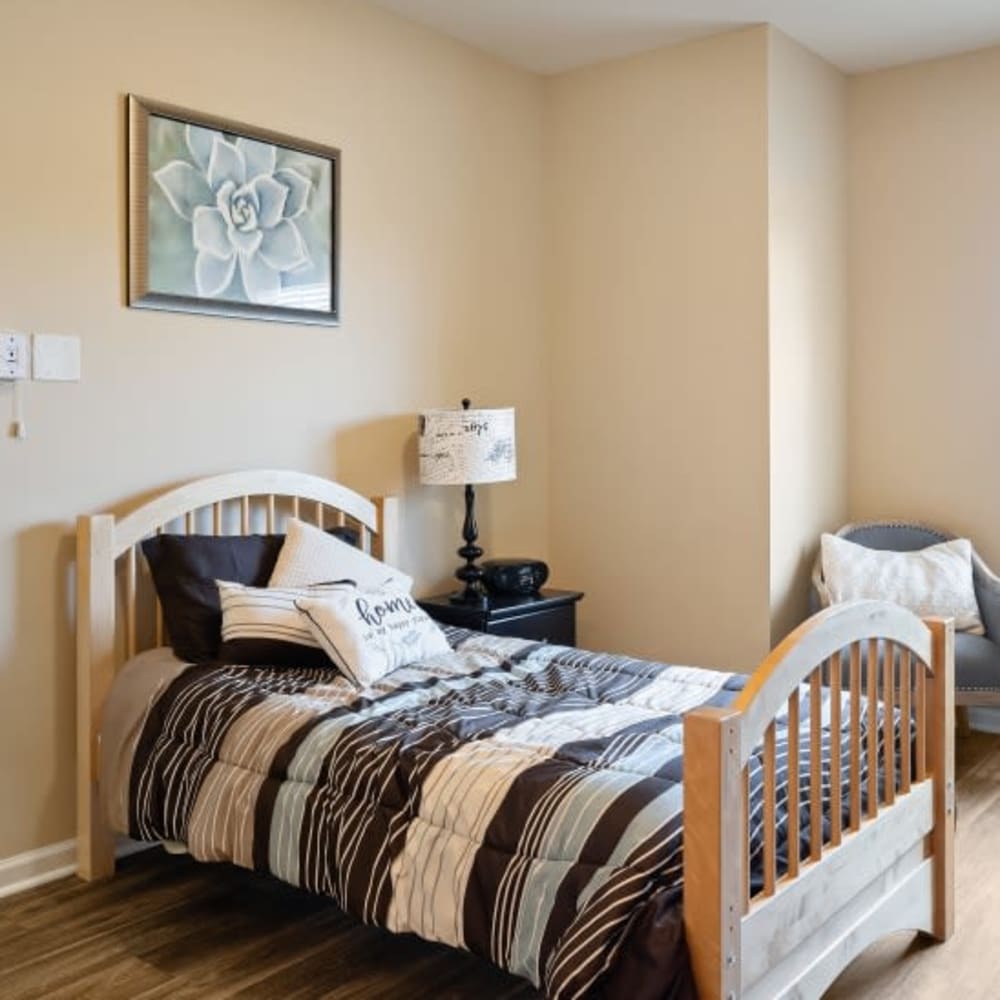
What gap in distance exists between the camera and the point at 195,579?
292 centimetres

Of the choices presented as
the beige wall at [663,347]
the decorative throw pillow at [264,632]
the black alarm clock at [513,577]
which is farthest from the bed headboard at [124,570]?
the beige wall at [663,347]

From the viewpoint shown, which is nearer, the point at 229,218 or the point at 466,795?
the point at 466,795

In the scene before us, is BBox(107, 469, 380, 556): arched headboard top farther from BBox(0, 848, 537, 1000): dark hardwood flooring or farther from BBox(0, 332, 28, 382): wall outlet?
BBox(0, 848, 537, 1000): dark hardwood flooring

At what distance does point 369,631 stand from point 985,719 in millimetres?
2634

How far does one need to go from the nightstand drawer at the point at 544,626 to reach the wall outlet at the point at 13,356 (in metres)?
1.64

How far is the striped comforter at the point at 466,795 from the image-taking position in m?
1.80

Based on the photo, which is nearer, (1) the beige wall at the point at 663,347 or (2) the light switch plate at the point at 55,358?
(2) the light switch plate at the point at 55,358

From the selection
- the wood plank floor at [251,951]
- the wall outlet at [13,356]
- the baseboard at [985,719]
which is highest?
the wall outlet at [13,356]

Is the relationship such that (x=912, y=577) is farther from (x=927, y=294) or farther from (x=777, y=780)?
(x=777, y=780)

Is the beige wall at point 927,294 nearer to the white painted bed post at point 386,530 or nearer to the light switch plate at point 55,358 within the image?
the white painted bed post at point 386,530

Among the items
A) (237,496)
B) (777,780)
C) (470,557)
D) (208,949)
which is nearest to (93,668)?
(237,496)

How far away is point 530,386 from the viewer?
4398mm

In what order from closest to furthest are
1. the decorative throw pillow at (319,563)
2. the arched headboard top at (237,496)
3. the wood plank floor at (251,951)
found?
1. the wood plank floor at (251,951)
2. the arched headboard top at (237,496)
3. the decorative throw pillow at (319,563)

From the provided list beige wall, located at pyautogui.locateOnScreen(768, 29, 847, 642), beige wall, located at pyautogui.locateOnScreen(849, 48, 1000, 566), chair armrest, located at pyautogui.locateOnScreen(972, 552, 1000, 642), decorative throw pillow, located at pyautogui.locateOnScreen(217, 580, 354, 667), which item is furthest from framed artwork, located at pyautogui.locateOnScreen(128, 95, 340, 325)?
chair armrest, located at pyautogui.locateOnScreen(972, 552, 1000, 642)
